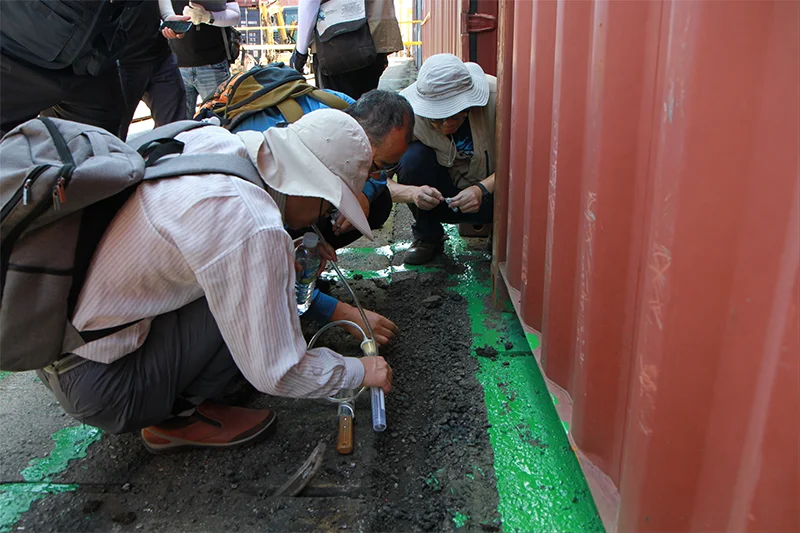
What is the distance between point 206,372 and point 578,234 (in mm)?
1242

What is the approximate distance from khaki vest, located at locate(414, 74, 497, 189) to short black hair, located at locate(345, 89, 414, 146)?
0.75 m

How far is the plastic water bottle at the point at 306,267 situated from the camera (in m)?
2.35

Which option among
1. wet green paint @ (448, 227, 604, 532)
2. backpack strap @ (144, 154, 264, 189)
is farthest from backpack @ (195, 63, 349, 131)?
wet green paint @ (448, 227, 604, 532)

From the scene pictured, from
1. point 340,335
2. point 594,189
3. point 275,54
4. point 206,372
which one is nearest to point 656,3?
point 594,189

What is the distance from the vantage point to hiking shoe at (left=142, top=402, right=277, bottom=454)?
2.03 metres

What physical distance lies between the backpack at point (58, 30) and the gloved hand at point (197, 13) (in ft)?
3.48

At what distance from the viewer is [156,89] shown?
374 cm

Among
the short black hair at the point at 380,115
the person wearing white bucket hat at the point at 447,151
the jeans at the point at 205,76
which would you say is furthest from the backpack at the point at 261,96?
the jeans at the point at 205,76

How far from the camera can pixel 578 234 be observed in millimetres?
1806

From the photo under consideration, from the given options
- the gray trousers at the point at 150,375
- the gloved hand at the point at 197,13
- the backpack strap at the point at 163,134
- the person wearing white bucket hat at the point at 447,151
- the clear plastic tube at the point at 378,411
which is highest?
the gloved hand at the point at 197,13

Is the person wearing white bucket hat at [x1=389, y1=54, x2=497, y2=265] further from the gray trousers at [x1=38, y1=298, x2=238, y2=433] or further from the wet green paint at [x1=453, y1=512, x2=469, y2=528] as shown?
the wet green paint at [x1=453, y1=512, x2=469, y2=528]

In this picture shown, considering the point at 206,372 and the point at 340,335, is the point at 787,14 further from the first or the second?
the point at 340,335

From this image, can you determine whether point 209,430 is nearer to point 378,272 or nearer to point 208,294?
point 208,294

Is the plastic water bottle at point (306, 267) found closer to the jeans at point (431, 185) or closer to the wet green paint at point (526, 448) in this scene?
the wet green paint at point (526, 448)
